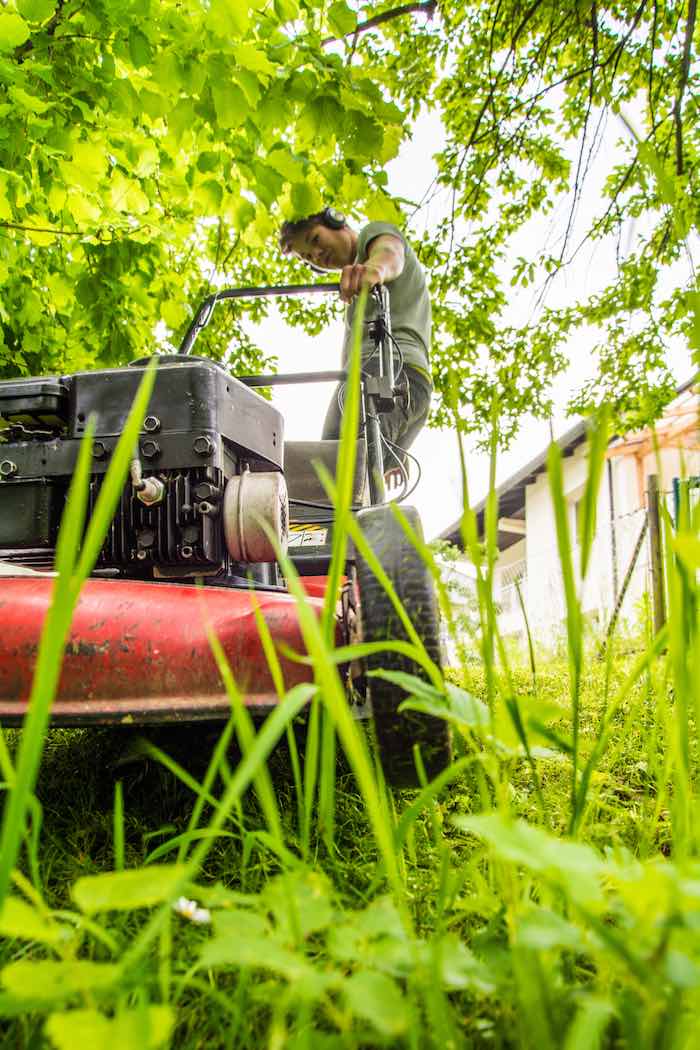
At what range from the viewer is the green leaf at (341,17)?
1719 mm

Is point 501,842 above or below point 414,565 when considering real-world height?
below

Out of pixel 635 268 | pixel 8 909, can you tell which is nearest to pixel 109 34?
pixel 8 909

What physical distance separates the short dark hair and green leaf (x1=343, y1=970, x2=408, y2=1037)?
2685 millimetres

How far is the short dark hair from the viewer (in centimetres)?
277

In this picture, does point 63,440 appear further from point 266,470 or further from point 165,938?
point 165,938

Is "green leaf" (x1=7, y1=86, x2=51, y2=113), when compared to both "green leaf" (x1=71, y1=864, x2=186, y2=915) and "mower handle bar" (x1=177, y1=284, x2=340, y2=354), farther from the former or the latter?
"green leaf" (x1=71, y1=864, x2=186, y2=915)

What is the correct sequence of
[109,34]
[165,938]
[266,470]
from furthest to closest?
[109,34]
[266,470]
[165,938]

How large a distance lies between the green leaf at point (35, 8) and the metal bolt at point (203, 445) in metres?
1.05

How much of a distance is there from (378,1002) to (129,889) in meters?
0.16

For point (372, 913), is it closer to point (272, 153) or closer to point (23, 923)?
point (23, 923)

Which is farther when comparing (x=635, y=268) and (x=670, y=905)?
A: (x=635, y=268)

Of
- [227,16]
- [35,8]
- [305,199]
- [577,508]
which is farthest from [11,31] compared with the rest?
[577,508]

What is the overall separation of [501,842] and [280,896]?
0.62 feet

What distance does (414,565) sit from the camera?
0.93 metres
